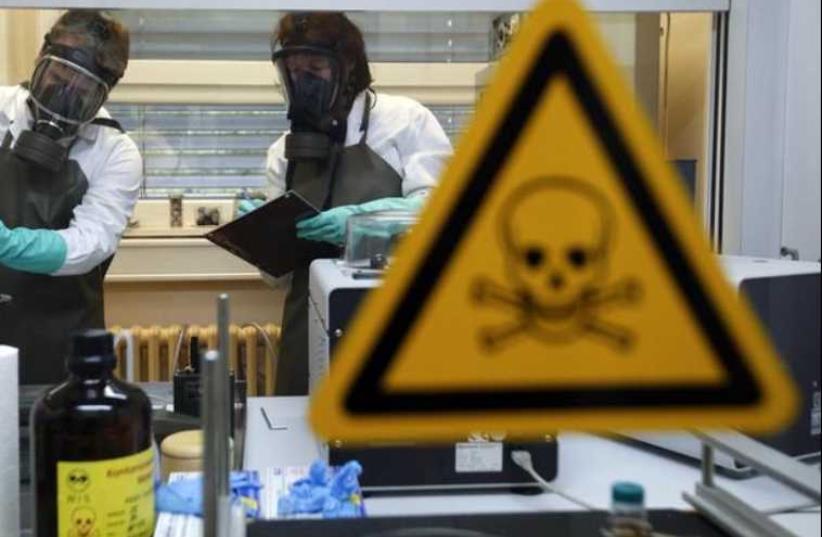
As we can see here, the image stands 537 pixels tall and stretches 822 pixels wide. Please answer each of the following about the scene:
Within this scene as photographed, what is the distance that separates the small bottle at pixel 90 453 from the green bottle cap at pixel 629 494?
1.61ft

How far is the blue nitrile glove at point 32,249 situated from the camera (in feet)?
5.61

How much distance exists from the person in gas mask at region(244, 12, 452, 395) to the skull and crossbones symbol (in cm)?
143

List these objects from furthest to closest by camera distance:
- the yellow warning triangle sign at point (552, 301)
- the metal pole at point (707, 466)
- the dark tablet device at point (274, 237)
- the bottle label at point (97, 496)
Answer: the dark tablet device at point (274, 237) < the bottle label at point (97, 496) < the metal pole at point (707, 466) < the yellow warning triangle sign at point (552, 301)

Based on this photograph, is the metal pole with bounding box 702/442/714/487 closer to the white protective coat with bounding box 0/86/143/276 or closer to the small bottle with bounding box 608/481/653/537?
the small bottle with bounding box 608/481/653/537

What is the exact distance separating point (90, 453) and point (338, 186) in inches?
49.2

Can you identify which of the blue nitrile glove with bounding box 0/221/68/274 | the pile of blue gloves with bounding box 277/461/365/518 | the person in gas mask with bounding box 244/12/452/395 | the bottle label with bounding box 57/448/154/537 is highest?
the person in gas mask with bounding box 244/12/452/395

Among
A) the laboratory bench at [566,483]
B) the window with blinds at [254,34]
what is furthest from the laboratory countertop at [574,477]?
the window with blinds at [254,34]

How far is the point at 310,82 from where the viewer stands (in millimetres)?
1745

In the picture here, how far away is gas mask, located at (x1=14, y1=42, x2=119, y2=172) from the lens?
5.39 ft

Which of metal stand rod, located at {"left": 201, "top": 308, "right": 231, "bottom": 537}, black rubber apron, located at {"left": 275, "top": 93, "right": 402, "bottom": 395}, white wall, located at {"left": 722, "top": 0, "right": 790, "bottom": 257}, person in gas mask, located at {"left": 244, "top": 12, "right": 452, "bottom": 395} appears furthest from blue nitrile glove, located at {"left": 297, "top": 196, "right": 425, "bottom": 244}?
metal stand rod, located at {"left": 201, "top": 308, "right": 231, "bottom": 537}

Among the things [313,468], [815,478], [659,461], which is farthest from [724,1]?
[815,478]

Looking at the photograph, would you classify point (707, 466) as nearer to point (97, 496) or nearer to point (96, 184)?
point (97, 496)

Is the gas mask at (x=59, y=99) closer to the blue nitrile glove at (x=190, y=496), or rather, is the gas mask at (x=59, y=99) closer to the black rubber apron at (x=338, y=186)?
the black rubber apron at (x=338, y=186)

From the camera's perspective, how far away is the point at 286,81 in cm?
176
